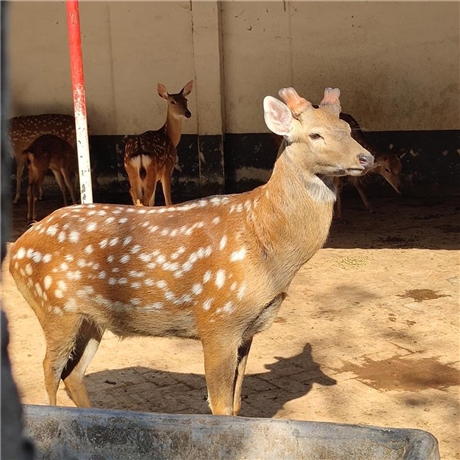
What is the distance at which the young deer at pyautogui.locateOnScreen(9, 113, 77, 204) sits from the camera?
39.1 feet

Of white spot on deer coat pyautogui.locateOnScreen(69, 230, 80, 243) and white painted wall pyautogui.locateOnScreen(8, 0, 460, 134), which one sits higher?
white painted wall pyautogui.locateOnScreen(8, 0, 460, 134)

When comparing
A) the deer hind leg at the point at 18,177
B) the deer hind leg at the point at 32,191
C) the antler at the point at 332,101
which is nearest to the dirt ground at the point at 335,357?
the antler at the point at 332,101

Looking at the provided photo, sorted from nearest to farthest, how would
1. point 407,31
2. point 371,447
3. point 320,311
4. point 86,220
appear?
point 371,447 → point 86,220 → point 320,311 → point 407,31

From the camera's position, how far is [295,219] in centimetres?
456

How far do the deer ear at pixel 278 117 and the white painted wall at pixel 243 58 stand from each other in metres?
6.90

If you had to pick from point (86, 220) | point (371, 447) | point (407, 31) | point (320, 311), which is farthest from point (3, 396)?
point (407, 31)

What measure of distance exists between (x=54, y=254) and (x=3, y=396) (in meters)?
3.91

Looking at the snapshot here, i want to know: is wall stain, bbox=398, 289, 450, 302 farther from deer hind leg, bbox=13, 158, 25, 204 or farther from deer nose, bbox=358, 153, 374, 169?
deer hind leg, bbox=13, 158, 25, 204

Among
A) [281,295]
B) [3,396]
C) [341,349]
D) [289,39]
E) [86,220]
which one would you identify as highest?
[289,39]

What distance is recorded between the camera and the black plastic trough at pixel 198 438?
259 cm

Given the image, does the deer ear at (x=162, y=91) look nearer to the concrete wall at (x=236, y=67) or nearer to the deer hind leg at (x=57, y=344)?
the concrete wall at (x=236, y=67)

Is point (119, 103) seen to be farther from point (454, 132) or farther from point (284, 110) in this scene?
point (284, 110)

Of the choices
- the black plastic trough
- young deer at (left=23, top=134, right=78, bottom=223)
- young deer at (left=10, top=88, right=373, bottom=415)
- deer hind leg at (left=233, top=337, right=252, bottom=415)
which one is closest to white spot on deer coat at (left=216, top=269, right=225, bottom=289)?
young deer at (left=10, top=88, right=373, bottom=415)

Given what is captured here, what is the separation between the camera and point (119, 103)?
11938mm
